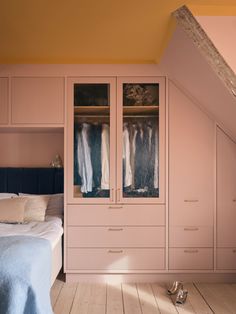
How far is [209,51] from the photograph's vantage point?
2.30 metres

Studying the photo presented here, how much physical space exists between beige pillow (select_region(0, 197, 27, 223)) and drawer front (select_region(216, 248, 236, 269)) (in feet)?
6.81

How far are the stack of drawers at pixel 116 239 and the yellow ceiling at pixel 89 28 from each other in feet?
5.08

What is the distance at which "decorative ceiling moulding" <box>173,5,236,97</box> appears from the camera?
222 centimetres

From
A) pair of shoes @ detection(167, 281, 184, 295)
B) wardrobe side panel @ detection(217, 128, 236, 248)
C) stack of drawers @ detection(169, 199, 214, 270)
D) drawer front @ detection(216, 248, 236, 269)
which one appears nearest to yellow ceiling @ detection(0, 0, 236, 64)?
wardrobe side panel @ detection(217, 128, 236, 248)

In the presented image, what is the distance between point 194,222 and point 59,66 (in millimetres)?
2154

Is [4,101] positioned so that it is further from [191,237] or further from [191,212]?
[191,237]

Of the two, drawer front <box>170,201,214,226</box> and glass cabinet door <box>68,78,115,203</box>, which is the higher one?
glass cabinet door <box>68,78,115,203</box>

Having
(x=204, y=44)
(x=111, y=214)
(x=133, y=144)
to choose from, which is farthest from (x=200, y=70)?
(x=111, y=214)

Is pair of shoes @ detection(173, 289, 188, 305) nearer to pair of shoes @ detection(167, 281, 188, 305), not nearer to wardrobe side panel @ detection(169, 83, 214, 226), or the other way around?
pair of shoes @ detection(167, 281, 188, 305)

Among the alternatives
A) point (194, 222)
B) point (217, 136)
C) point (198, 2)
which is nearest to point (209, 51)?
point (198, 2)

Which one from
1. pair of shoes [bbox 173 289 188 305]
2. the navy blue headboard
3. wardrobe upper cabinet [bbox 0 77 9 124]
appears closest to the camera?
pair of shoes [bbox 173 289 188 305]

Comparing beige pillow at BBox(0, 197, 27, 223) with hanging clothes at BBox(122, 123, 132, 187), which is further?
hanging clothes at BBox(122, 123, 132, 187)

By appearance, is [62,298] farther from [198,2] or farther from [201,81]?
[198,2]

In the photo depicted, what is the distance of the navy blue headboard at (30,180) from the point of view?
3598 mm
